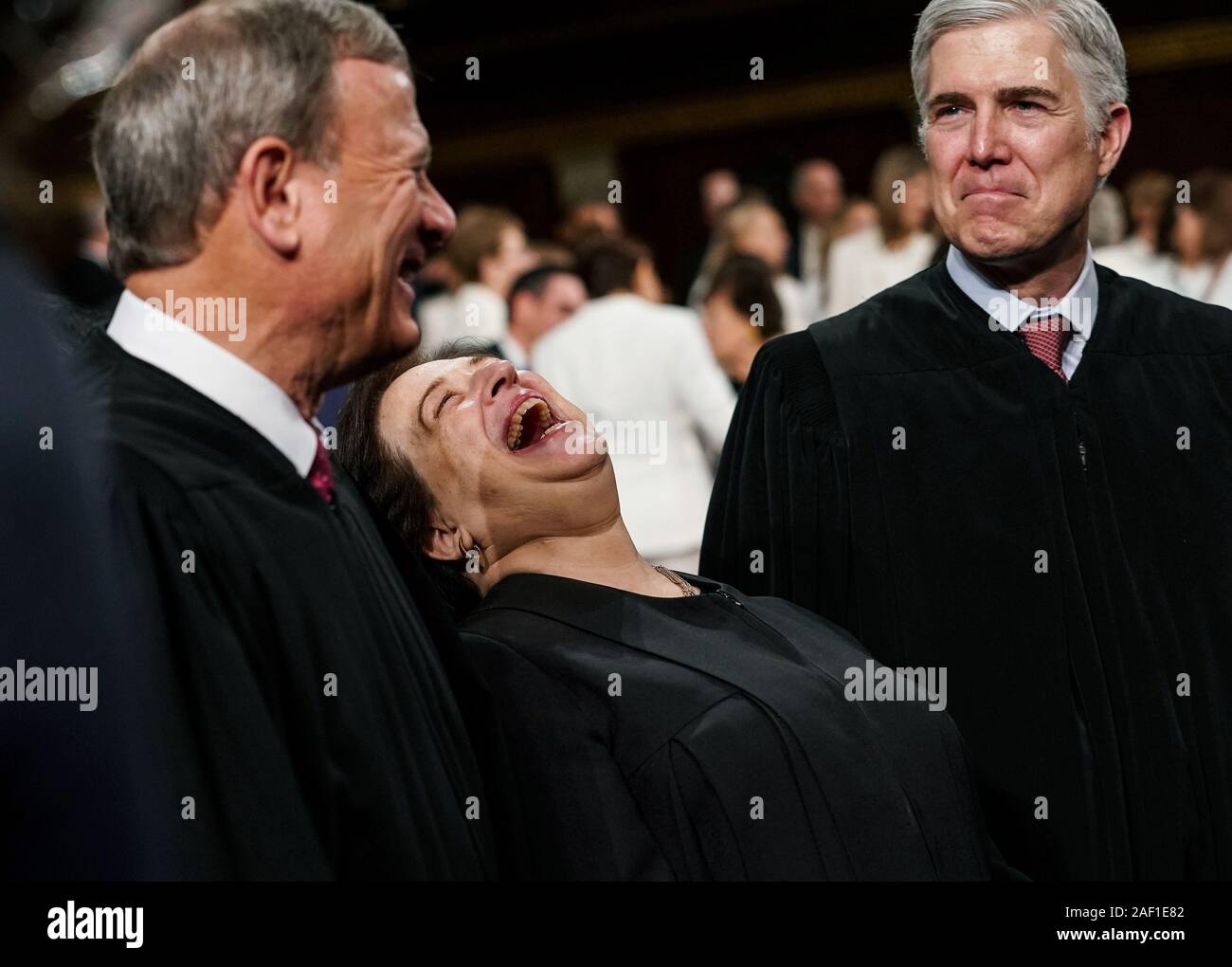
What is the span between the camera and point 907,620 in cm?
223

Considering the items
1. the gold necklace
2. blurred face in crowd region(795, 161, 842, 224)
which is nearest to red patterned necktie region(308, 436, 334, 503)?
the gold necklace

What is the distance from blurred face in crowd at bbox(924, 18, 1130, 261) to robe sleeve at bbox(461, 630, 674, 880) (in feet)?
2.85

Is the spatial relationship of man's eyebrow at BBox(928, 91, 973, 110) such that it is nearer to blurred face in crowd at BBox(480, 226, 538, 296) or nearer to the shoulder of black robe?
the shoulder of black robe

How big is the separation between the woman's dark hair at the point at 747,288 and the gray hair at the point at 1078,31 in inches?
94.8

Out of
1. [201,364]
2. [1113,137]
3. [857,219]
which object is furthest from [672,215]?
[201,364]

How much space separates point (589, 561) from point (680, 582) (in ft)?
0.51

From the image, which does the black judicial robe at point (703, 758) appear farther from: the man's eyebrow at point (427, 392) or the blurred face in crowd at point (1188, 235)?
the blurred face in crowd at point (1188, 235)

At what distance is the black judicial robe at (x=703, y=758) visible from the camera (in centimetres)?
193

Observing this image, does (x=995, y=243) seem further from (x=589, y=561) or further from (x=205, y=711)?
(x=205, y=711)

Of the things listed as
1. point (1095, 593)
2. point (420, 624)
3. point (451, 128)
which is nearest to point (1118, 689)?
point (1095, 593)

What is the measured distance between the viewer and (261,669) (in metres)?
1.37
